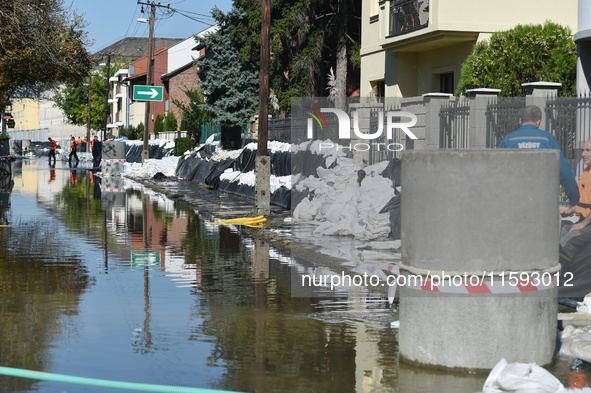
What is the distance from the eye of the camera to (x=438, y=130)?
1758cm

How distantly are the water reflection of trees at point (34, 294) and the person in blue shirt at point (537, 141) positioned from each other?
16.2ft

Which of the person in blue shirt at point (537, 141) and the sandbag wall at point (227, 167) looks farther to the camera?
the sandbag wall at point (227, 167)

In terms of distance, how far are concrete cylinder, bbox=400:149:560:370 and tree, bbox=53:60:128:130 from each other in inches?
3942

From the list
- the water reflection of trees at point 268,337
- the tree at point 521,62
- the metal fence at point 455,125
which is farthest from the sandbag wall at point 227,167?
the water reflection of trees at point 268,337

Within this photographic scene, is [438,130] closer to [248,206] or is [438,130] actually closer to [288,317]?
[248,206]

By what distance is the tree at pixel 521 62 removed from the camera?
22.5 meters

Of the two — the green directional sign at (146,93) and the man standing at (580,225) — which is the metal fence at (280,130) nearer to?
the green directional sign at (146,93)

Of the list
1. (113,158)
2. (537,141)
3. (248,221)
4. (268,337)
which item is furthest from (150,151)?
(268,337)

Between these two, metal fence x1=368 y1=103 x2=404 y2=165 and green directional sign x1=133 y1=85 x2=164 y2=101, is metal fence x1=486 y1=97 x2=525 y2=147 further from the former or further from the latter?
green directional sign x1=133 y1=85 x2=164 y2=101

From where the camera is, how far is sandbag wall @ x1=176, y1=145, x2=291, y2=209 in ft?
71.5

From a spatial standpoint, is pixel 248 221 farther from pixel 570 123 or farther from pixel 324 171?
pixel 570 123

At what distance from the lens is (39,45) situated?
2911cm

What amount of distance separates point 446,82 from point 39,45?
1346cm

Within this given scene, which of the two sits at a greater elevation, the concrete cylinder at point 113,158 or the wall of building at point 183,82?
the wall of building at point 183,82
